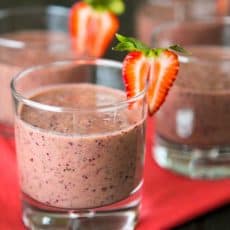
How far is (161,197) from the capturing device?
1002mm

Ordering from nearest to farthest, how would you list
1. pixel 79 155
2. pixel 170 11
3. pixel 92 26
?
1. pixel 79 155
2. pixel 92 26
3. pixel 170 11

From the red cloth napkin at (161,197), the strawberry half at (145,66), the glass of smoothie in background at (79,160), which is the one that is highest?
the strawberry half at (145,66)

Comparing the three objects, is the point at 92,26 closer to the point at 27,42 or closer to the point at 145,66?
the point at 27,42

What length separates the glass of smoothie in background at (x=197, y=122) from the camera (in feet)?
3.47

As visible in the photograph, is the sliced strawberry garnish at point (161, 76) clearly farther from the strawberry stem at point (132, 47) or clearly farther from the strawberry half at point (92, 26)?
the strawberry half at point (92, 26)

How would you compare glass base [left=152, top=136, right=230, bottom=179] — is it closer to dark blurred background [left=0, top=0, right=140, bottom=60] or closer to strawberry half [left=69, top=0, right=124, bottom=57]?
strawberry half [left=69, top=0, right=124, bottom=57]

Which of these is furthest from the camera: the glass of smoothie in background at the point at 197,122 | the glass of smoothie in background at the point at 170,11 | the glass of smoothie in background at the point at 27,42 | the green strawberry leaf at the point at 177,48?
the glass of smoothie in background at the point at 170,11

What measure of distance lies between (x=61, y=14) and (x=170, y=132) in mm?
415

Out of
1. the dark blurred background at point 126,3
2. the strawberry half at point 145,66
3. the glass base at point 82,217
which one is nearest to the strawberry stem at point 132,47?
the strawberry half at point 145,66

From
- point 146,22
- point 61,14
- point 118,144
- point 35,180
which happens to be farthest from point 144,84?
point 146,22

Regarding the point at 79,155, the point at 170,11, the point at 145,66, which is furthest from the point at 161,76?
the point at 170,11

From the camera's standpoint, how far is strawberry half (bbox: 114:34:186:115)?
86 cm

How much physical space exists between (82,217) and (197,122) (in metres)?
0.27

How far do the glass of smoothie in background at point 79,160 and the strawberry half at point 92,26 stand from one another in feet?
1.13
